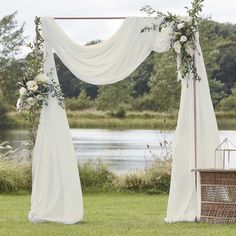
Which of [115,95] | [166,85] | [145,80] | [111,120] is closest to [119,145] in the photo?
[166,85]

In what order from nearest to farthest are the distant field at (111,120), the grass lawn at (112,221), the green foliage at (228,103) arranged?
the grass lawn at (112,221), the distant field at (111,120), the green foliage at (228,103)

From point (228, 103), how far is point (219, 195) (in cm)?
2829

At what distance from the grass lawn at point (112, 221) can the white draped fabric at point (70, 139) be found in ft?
0.85

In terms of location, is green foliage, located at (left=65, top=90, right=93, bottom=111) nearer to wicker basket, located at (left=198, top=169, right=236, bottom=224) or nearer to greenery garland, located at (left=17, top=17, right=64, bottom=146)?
greenery garland, located at (left=17, top=17, right=64, bottom=146)

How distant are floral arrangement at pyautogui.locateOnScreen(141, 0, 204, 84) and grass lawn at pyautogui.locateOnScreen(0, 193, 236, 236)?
1.66m

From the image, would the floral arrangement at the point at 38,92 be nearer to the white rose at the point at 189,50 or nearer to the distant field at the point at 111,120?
the white rose at the point at 189,50

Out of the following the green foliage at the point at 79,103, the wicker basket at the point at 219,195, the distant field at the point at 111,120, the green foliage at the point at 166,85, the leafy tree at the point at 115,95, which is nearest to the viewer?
the wicker basket at the point at 219,195

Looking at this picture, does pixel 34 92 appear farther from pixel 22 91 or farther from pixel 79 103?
pixel 79 103

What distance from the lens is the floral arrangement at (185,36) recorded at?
8.17m

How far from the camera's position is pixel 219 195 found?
787 centimetres

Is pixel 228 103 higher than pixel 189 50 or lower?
lower

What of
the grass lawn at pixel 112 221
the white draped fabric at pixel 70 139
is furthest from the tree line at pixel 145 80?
the white draped fabric at pixel 70 139

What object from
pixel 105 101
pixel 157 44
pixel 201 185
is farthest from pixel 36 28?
pixel 105 101

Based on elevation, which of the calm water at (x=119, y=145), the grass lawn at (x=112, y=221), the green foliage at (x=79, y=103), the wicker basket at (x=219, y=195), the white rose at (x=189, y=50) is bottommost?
the calm water at (x=119, y=145)
